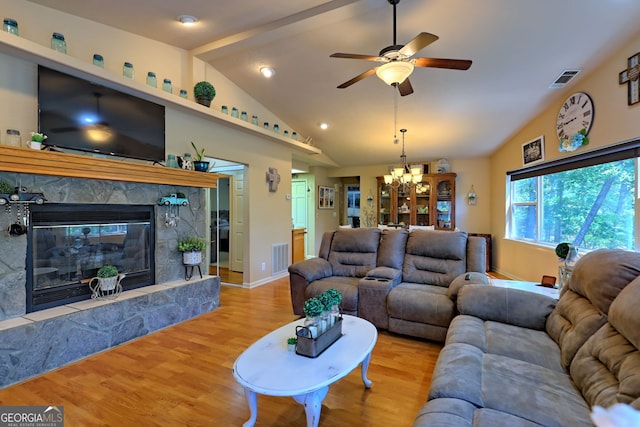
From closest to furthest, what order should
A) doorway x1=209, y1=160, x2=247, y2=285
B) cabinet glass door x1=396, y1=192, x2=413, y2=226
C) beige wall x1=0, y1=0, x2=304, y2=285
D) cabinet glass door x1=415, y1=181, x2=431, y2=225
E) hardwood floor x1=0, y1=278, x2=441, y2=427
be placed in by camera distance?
hardwood floor x1=0, y1=278, x2=441, y2=427 → beige wall x1=0, y1=0, x2=304, y2=285 → doorway x1=209, y1=160, x2=247, y2=285 → cabinet glass door x1=415, y1=181, x2=431, y2=225 → cabinet glass door x1=396, y1=192, x2=413, y2=226

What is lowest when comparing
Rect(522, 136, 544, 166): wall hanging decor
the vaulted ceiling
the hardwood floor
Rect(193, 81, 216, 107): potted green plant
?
the hardwood floor

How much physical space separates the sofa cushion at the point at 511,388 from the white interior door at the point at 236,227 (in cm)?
468

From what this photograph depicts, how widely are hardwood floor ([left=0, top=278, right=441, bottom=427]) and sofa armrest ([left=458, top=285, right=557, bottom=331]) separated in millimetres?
617

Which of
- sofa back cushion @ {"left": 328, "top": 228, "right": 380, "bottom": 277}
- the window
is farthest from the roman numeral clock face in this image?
sofa back cushion @ {"left": 328, "top": 228, "right": 380, "bottom": 277}

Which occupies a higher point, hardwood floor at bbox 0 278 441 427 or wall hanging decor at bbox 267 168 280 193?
wall hanging decor at bbox 267 168 280 193

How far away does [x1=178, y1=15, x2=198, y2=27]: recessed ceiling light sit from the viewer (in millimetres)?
3006

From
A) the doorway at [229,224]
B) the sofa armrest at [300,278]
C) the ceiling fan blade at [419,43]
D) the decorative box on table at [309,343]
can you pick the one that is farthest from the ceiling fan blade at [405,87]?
the doorway at [229,224]

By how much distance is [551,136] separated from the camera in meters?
4.20

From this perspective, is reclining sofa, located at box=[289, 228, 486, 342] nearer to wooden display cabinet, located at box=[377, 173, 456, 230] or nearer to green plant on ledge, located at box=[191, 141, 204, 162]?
green plant on ledge, located at box=[191, 141, 204, 162]

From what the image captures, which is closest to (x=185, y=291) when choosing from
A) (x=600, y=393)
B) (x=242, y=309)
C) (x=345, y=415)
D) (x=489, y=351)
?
(x=242, y=309)

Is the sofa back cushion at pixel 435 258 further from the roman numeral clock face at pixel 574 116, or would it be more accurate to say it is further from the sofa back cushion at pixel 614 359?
the roman numeral clock face at pixel 574 116

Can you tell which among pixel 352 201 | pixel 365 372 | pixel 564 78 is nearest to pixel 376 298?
pixel 365 372

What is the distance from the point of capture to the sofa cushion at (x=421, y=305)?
276 cm

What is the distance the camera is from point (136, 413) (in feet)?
6.27
